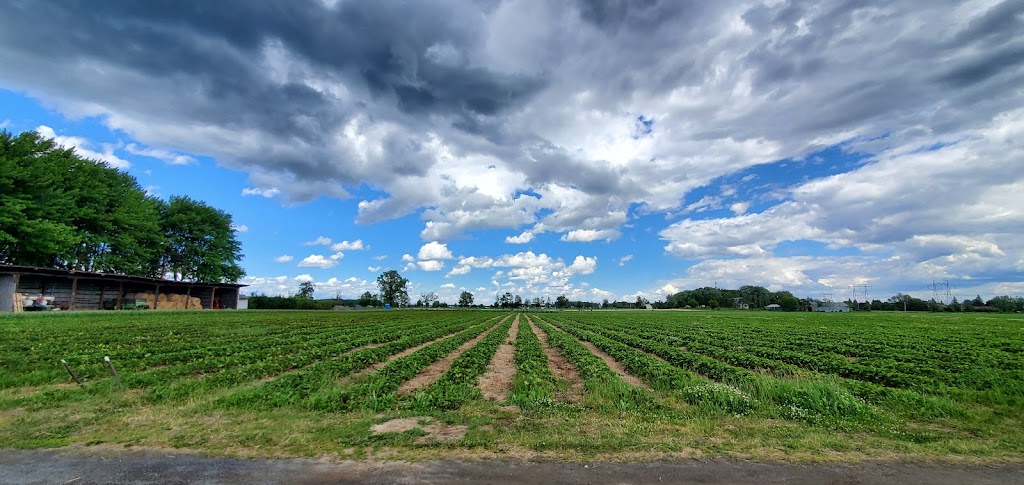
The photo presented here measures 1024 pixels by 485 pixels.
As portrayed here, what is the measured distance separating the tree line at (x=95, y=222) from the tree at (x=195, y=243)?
0.14 meters

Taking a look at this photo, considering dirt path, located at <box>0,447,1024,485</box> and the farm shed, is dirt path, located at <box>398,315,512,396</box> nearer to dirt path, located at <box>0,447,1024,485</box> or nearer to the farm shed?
dirt path, located at <box>0,447,1024,485</box>

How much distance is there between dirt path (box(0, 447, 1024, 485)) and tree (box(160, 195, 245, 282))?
82541 mm

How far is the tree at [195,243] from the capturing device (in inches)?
2906

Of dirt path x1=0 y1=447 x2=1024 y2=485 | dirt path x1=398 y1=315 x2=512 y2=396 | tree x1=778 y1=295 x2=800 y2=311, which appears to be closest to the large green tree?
dirt path x1=398 y1=315 x2=512 y2=396

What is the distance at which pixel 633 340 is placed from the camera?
2909cm

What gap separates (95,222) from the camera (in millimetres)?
Answer: 56344

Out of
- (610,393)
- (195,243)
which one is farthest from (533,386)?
(195,243)

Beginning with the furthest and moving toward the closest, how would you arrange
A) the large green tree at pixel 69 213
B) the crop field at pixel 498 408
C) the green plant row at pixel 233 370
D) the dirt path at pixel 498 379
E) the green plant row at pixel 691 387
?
the large green tree at pixel 69 213 → the dirt path at pixel 498 379 → the green plant row at pixel 233 370 → the green plant row at pixel 691 387 → the crop field at pixel 498 408

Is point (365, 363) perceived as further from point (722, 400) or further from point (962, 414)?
point (962, 414)

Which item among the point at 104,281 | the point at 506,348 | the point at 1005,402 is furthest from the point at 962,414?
the point at 104,281

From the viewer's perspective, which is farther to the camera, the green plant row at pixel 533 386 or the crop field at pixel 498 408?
the green plant row at pixel 533 386

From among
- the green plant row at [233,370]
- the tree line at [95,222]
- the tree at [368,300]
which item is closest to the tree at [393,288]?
the tree at [368,300]

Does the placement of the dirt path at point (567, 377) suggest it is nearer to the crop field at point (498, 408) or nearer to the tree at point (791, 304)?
the crop field at point (498, 408)

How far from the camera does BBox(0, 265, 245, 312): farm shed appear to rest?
38.2 metres
